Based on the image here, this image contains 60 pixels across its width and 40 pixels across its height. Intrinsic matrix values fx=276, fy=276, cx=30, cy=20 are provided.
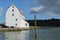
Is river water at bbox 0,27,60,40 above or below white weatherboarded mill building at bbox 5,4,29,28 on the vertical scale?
below

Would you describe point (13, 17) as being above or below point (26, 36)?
above

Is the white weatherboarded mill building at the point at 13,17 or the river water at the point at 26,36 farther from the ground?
the white weatherboarded mill building at the point at 13,17

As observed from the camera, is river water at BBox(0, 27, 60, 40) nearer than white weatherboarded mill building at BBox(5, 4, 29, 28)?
Yes

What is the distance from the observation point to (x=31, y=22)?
200m

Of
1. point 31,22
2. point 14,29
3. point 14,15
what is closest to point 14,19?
point 14,15

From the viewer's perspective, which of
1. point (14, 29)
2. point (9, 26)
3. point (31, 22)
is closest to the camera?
point (14, 29)

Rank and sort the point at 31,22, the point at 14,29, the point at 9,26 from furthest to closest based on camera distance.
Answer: the point at 31,22 < the point at 9,26 < the point at 14,29

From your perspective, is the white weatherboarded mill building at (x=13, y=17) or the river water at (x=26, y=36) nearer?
the river water at (x=26, y=36)

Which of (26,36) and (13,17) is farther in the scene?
(13,17)

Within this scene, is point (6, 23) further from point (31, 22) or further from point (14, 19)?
point (31, 22)

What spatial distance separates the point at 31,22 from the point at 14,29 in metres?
102

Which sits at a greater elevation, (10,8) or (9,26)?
(10,8)

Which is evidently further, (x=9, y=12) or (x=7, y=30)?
(x=9, y=12)

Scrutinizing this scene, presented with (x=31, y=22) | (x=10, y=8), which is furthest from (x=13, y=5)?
(x=31, y=22)
